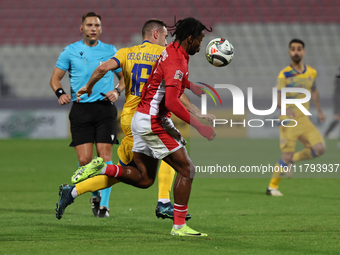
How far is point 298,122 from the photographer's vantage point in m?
7.77

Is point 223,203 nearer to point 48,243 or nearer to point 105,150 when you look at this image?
point 105,150

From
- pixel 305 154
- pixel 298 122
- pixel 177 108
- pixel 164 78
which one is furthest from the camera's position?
pixel 305 154

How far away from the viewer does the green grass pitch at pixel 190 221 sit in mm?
4169

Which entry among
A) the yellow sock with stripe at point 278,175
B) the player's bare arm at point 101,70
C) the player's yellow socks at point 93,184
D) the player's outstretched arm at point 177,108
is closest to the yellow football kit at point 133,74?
the player's bare arm at point 101,70

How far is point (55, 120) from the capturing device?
18.0 metres

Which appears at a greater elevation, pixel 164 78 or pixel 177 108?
pixel 164 78

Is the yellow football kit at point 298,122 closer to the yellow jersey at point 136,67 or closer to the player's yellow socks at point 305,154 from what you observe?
the player's yellow socks at point 305,154

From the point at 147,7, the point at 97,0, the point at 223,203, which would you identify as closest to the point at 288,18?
the point at 147,7

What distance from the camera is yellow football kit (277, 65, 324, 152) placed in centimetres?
774

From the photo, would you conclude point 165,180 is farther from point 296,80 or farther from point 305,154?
point 296,80

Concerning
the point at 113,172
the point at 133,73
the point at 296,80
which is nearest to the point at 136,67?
the point at 133,73

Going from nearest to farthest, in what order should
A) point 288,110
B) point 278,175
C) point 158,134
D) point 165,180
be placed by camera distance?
point 158,134
point 165,180
point 278,175
point 288,110

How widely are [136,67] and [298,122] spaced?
3450 millimetres

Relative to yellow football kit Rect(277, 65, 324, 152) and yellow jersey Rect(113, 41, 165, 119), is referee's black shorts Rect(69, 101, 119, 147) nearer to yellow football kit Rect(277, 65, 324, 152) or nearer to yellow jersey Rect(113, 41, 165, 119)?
yellow jersey Rect(113, 41, 165, 119)
